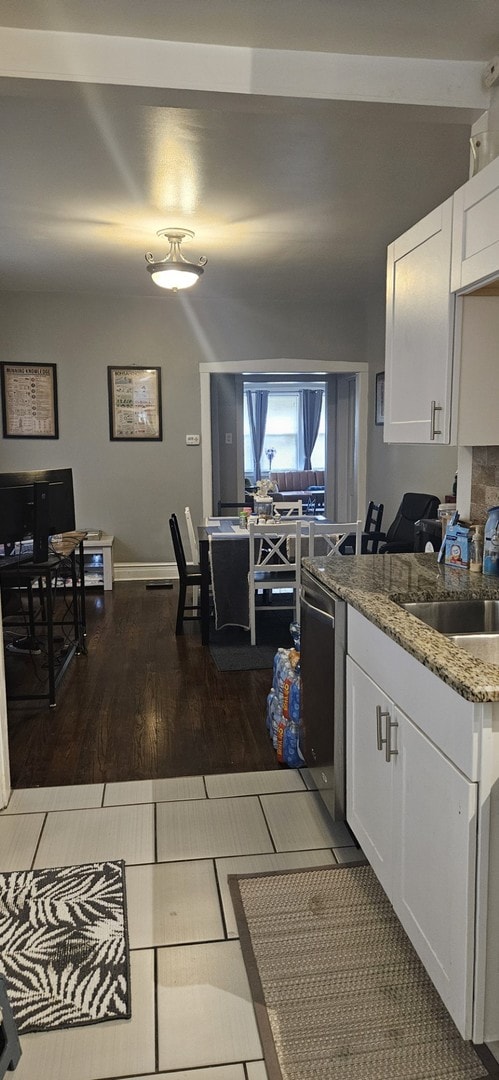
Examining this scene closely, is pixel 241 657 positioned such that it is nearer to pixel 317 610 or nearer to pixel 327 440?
pixel 317 610

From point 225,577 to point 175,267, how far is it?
2.00 m

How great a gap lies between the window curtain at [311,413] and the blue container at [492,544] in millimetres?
9861

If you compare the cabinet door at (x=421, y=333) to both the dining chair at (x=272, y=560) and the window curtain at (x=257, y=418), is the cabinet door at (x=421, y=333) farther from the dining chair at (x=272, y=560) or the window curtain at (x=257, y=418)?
the window curtain at (x=257, y=418)

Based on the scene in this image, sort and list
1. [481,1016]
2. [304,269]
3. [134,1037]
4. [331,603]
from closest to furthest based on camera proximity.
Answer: [481,1016] < [134,1037] < [331,603] < [304,269]

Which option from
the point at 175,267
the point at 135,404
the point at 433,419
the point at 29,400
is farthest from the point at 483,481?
the point at 29,400

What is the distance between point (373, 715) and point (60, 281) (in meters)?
5.27

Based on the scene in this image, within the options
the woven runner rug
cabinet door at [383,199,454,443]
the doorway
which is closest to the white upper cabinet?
cabinet door at [383,199,454,443]

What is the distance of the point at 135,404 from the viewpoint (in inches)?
266

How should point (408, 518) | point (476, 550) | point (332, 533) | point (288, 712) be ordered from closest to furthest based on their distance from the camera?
point (476, 550), point (288, 712), point (332, 533), point (408, 518)

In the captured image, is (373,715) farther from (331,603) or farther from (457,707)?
(457,707)

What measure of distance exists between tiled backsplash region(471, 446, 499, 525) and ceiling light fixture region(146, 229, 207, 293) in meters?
2.66

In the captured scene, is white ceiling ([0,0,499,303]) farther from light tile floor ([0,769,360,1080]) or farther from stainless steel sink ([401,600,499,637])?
light tile floor ([0,769,360,1080])

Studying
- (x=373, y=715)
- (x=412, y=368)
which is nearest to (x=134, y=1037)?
(x=373, y=715)

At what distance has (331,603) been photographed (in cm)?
227
